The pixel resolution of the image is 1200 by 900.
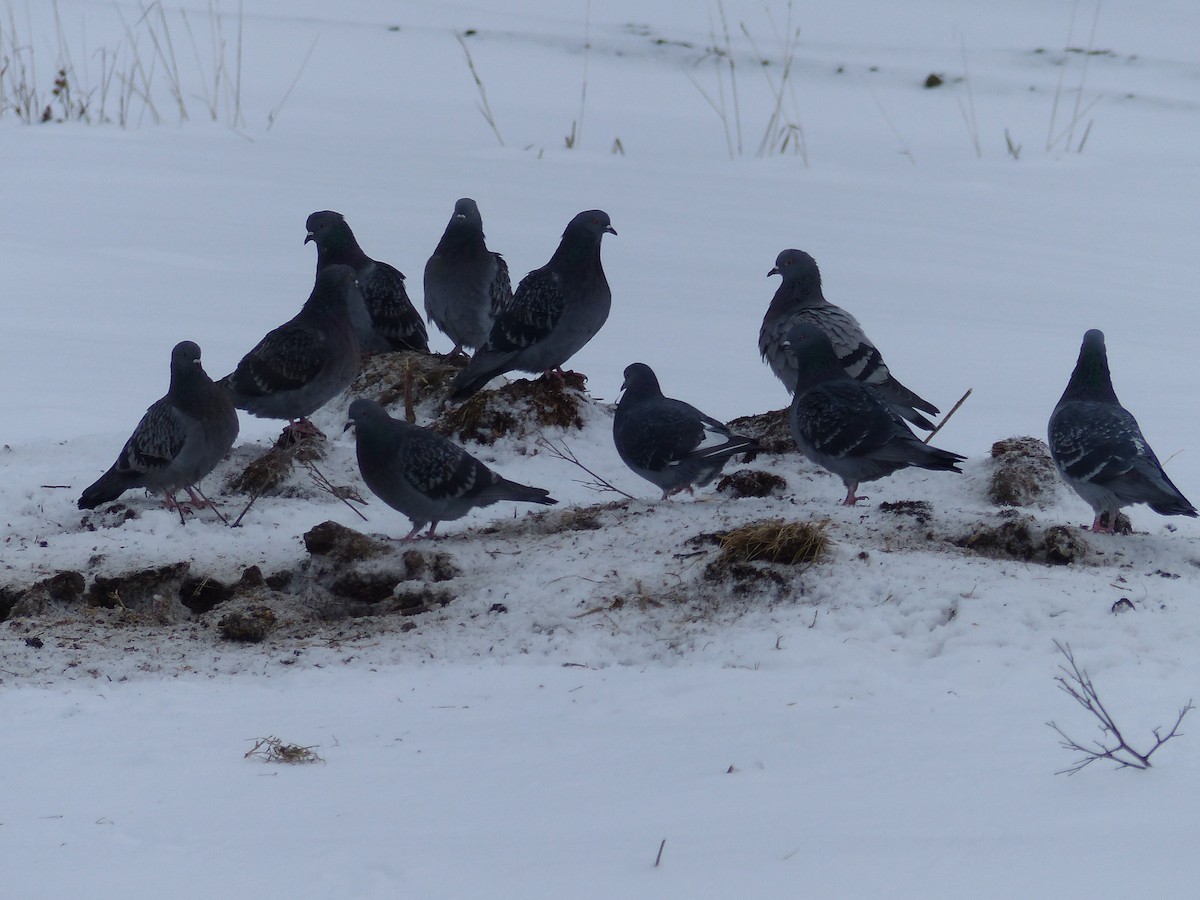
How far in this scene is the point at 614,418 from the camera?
6293 mm

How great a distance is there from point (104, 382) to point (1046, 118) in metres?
13.7

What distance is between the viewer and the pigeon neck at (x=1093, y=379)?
5789mm

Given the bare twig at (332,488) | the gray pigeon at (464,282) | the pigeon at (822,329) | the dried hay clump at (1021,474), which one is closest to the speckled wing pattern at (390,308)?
the gray pigeon at (464,282)

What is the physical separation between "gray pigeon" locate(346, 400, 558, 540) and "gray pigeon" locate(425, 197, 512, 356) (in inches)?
90.7

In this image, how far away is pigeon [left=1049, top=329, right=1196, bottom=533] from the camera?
508 cm

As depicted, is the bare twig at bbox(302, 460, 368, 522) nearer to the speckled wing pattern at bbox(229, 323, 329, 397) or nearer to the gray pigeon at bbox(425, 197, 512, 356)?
the speckled wing pattern at bbox(229, 323, 329, 397)

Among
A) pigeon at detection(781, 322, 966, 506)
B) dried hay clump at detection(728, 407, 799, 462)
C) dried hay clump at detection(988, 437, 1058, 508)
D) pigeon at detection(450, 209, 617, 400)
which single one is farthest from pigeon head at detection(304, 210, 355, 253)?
dried hay clump at detection(988, 437, 1058, 508)

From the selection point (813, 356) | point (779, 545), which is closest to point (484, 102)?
point (813, 356)

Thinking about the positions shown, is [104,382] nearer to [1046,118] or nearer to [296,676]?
[296,676]

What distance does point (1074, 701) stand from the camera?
11.7ft

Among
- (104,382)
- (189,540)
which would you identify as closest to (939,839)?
(189,540)

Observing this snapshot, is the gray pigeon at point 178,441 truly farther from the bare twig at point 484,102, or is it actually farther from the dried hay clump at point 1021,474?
the bare twig at point 484,102

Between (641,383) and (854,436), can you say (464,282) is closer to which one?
(641,383)

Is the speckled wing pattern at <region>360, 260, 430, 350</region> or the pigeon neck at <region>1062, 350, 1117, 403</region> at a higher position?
the pigeon neck at <region>1062, 350, 1117, 403</region>
